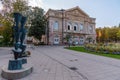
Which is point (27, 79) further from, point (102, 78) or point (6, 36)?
point (6, 36)

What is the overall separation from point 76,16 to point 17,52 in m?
33.6

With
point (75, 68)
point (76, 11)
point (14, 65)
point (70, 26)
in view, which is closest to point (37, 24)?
point (70, 26)

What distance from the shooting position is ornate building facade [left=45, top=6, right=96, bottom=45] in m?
33.7

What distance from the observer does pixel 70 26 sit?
122 feet

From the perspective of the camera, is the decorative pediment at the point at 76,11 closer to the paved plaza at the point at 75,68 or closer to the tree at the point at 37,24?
the tree at the point at 37,24

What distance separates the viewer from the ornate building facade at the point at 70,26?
33719mm

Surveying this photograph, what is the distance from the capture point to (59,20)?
115 feet

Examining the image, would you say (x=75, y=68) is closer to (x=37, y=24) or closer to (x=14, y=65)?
(x=14, y=65)

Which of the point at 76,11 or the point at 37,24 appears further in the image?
the point at 76,11

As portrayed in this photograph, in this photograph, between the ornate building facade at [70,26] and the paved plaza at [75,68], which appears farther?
the ornate building facade at [70,26]

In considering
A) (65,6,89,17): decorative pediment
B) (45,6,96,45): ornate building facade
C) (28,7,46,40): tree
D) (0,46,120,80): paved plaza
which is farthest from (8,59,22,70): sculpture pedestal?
(65,6,89,17): decorative pediment

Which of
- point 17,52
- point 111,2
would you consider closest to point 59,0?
point 111,2

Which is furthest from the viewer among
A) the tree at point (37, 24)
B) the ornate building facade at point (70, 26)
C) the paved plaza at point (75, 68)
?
the ornate building facade at point (70, 26)

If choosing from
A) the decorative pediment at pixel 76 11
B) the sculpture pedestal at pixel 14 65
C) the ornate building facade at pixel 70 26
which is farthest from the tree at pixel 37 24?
the sculpture pedestal at pixel 14 65
